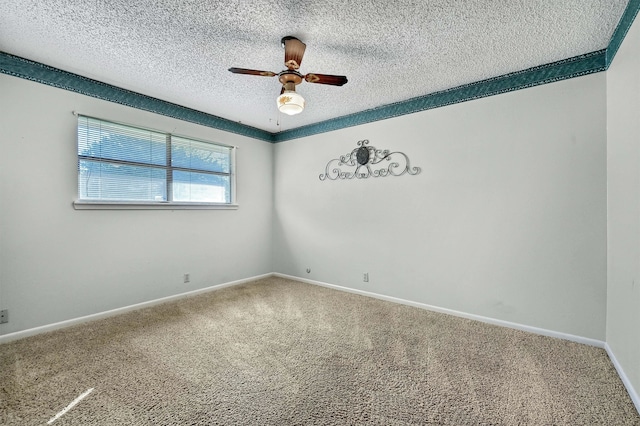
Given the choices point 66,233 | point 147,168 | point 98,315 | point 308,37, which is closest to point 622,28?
point 308,37

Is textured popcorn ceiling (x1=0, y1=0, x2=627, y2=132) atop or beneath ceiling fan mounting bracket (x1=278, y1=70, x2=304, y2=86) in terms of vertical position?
atop

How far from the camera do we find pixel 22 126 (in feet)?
8.34

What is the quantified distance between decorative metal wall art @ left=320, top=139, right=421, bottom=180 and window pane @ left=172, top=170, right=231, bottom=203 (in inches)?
59.2

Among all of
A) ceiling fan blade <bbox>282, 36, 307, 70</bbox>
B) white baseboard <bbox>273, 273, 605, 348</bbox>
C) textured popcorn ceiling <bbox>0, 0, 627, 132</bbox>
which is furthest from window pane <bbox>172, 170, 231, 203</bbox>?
ceiling fan blade <bbox>282, 36, 307, 70</bbox>

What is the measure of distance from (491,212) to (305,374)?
7.72 ft

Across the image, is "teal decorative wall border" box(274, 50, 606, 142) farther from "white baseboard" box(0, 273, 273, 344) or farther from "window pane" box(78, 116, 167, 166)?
"white baseboard" box(0, 273, 273, 344)

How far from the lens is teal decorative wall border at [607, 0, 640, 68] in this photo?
176 cm

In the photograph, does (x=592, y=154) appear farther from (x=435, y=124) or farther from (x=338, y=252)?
(x=338, y=252)

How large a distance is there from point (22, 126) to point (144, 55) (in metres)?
1.29

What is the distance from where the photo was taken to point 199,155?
3.97 metres

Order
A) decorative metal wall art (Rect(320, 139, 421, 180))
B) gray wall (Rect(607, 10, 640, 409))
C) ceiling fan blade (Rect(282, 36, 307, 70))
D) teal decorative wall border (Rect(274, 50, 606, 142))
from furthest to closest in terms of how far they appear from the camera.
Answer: decorative metal wall art (Rect(320, 139, 421, 180)), teal decorative wall border (Rect(274, 50, 606, 142)), ceiling fan blade (Rect(282, 36, 307, 70)), gray wall (Rect(607, 10, 640, 409))

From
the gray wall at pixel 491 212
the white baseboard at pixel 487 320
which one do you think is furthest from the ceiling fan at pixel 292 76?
the white baseboard at pixel 487 320

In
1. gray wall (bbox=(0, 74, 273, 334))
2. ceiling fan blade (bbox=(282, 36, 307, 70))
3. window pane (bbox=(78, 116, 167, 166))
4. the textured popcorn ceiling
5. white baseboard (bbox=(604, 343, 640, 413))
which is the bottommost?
white baseboard (bbox=(604, 343, 640, 413))

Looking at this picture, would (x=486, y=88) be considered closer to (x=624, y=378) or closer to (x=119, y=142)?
(x=624, y=378)
